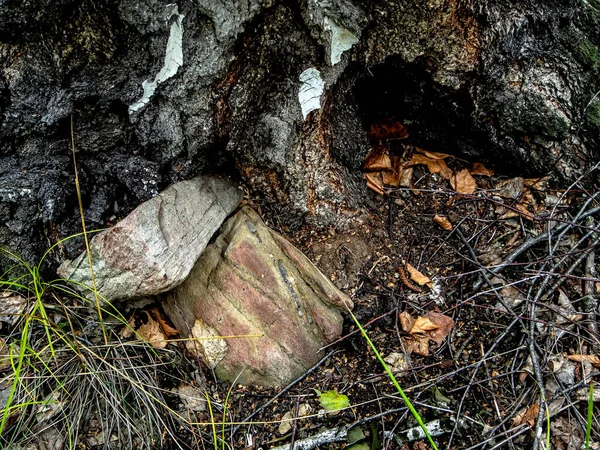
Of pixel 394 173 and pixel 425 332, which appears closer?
pixel 425 332

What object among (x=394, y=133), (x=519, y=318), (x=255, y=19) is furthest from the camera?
(x=394, y=133)

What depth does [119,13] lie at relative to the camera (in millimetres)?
1731

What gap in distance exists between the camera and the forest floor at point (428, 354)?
1.89 metres

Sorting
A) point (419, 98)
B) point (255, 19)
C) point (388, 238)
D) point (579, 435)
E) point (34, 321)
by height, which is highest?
point (255, 19)

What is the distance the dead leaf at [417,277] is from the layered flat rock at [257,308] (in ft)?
0.98

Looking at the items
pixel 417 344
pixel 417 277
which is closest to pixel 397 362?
pixel 417 344

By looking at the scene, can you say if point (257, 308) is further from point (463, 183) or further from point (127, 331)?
point (463, 183)

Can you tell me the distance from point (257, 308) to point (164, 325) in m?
0.43

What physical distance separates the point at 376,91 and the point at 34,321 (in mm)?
1727

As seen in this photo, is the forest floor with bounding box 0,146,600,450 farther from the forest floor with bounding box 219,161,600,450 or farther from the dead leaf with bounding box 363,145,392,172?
the dead leaf with bounding box 363,145,392,172

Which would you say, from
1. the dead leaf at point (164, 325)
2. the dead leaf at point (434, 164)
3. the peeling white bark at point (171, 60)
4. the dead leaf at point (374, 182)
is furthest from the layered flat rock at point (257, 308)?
the dead leaf at point (434, 164)

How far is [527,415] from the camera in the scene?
1.84 metres

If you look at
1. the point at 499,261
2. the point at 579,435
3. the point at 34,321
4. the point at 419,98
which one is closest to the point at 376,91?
the point at 419,98

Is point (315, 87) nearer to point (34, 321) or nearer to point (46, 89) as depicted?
point (46, 89)
